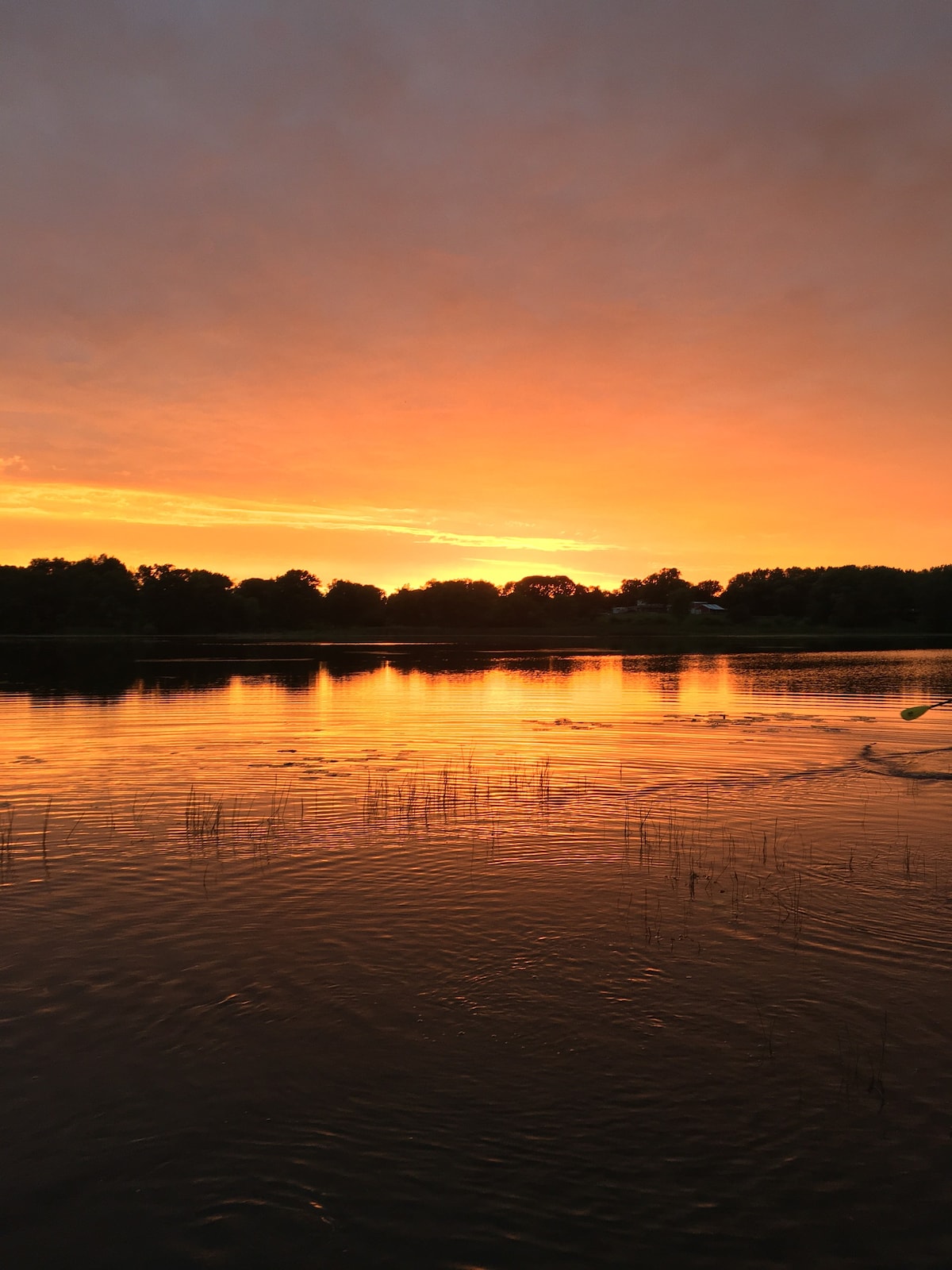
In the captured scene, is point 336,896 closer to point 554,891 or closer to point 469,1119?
point 554,891

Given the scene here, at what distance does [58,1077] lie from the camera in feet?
35.7

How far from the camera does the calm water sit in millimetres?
8656

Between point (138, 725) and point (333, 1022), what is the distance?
1538 inches

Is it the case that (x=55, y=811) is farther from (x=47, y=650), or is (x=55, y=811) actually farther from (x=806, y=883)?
(x=47, y=650)

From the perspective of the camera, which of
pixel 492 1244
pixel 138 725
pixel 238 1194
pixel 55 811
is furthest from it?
pixel 138 725

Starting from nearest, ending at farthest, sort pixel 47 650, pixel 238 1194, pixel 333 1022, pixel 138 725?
pixel 238 1194 < pixel 333 1022 < pixel 138 725 < pixel 47 650

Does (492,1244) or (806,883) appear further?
(806,883)

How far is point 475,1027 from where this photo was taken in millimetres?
12086

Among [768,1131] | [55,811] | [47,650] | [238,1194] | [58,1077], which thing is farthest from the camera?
[47,650]

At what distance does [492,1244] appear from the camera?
27.2ft

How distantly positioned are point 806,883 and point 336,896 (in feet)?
31.8

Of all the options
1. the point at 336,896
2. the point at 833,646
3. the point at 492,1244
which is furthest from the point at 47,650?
the point at 492,1244

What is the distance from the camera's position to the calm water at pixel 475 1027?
8.66 meters

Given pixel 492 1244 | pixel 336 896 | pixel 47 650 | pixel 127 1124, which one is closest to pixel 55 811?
pixel 336 896
